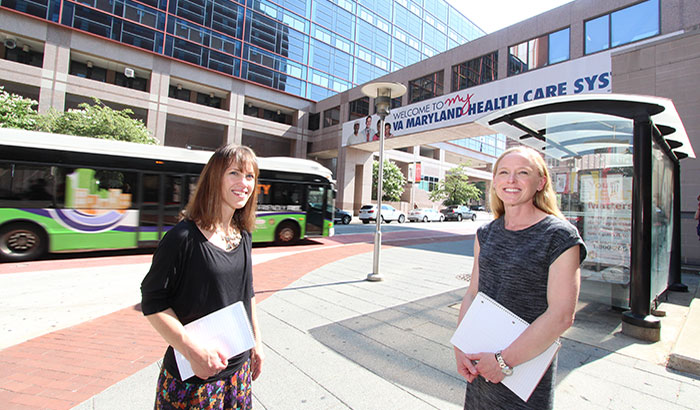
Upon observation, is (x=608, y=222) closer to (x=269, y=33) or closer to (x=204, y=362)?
(x=204, y=362)

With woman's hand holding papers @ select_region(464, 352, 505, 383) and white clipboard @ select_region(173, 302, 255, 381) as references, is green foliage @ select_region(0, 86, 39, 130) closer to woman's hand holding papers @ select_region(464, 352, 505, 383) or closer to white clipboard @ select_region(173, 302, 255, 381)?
white clipboard @ select_region(173, 302, 255, 381)

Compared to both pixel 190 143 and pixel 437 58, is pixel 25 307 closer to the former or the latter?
pixel 437 58

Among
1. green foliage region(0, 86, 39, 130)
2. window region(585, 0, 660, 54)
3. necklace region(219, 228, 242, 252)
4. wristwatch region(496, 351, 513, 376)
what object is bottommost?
wristwatch region(496, 351, 513, 376)

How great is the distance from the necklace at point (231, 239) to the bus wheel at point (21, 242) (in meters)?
9.07

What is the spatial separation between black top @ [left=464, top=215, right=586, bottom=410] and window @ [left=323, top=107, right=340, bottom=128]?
32259 mm

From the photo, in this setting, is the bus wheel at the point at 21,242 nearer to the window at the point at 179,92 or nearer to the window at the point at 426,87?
the window at the point at 426,87

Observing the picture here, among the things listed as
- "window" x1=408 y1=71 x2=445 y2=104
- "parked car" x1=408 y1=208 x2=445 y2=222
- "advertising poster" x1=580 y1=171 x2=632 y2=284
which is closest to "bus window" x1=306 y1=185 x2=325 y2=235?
"advertising poster" x1=580 y1=171 x2=632 y2=284

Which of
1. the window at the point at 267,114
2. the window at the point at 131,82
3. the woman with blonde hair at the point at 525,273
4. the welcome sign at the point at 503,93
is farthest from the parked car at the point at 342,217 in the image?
the woman with blonde hair at the point at 525,273

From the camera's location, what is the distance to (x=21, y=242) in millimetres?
7609

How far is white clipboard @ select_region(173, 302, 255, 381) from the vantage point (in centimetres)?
139

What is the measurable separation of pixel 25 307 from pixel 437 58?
74.3ft

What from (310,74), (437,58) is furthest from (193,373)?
(310,74)

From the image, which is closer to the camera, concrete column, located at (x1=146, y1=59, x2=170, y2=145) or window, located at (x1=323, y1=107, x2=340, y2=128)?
concrete column, located at (x1=146, y1=59, x2=170, y2=145)

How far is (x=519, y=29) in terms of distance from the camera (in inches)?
678
